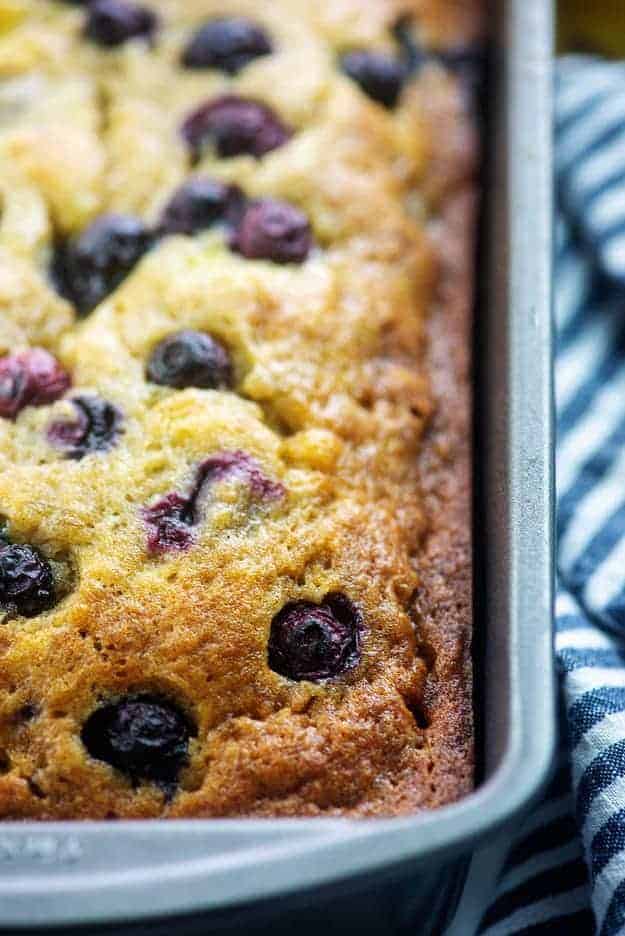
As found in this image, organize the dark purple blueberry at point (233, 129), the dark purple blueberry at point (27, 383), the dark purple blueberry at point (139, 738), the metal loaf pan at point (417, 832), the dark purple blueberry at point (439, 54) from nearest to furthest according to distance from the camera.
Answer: the metal loaf pan at point (417, 832), the dark purple blueberry at point (139, 738), the dark purple blueberry at point (27, 383), the dark purple blueberry at point (233, 129), the dark purple blueberry at point (439, 54)

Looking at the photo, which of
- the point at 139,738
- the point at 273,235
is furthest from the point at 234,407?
the point at 139,738

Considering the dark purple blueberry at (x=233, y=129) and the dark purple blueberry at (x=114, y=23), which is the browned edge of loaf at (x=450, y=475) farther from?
the dark purple blueberry at (x=114, y=23)

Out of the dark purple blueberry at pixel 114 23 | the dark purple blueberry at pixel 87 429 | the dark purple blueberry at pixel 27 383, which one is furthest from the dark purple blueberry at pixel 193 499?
the dark purple blueberry at pixel 114 23

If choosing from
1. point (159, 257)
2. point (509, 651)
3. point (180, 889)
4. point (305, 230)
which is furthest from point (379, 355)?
point (180, 889)

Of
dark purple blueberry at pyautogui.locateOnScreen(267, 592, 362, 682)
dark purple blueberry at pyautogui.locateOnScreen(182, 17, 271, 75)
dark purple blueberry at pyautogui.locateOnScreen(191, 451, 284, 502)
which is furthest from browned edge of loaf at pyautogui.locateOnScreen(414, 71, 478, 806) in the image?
dark purple blueberry at pyautogui.locateOnScreen(182, 17, 271, 75)

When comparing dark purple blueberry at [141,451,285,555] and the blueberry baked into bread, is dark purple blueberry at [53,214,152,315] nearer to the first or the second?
the blueberry baked into bread

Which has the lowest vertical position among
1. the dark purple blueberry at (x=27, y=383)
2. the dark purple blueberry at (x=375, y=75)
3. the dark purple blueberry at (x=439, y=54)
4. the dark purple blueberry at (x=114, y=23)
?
the dark purple blueberry at (x=27, y=383)

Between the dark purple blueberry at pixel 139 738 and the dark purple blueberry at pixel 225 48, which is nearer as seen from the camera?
the dark purple blueberry at pixel 139 738
